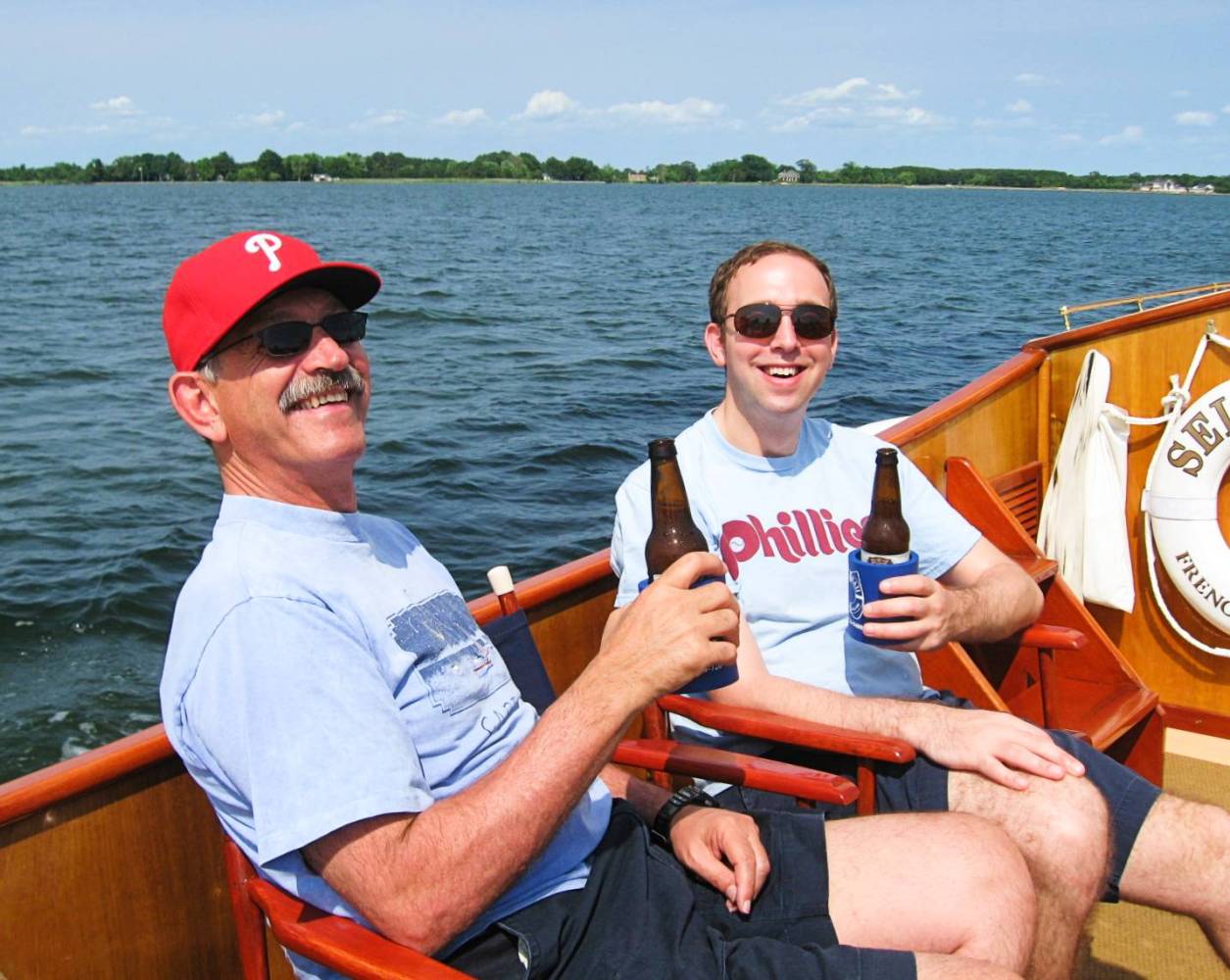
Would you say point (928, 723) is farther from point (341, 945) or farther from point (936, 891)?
point (341, 945)

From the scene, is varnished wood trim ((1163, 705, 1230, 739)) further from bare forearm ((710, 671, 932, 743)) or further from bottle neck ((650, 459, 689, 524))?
bottle neck ((650, 459, 689, 524))

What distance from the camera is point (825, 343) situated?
103 inches

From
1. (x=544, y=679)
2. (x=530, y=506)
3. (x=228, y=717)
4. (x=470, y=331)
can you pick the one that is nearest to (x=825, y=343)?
(x=544, y=679)

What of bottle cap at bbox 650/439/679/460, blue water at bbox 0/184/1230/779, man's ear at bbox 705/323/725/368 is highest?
man's ear at bbox 705/323/725/368

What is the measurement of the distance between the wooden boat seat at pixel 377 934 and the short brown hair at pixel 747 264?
2.72 ft

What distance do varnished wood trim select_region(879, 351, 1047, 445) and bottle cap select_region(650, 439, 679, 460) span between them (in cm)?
171

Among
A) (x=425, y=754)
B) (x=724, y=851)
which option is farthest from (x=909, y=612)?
(x=425, y=754)

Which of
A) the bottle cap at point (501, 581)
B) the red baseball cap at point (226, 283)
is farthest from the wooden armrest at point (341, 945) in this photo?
the bottle cap at point (501, 581)

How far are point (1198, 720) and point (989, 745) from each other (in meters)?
2.23

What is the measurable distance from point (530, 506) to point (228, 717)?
810 centimetres

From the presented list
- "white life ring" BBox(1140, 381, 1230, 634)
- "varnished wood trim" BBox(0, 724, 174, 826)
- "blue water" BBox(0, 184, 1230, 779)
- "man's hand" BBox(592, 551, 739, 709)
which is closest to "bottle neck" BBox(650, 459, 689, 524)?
"man's hand" BBox(592, 551, 739, 709)

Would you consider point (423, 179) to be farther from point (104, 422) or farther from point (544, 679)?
point (544, 679)

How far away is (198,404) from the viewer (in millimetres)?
1740

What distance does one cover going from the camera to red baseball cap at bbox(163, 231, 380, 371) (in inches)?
66.1
